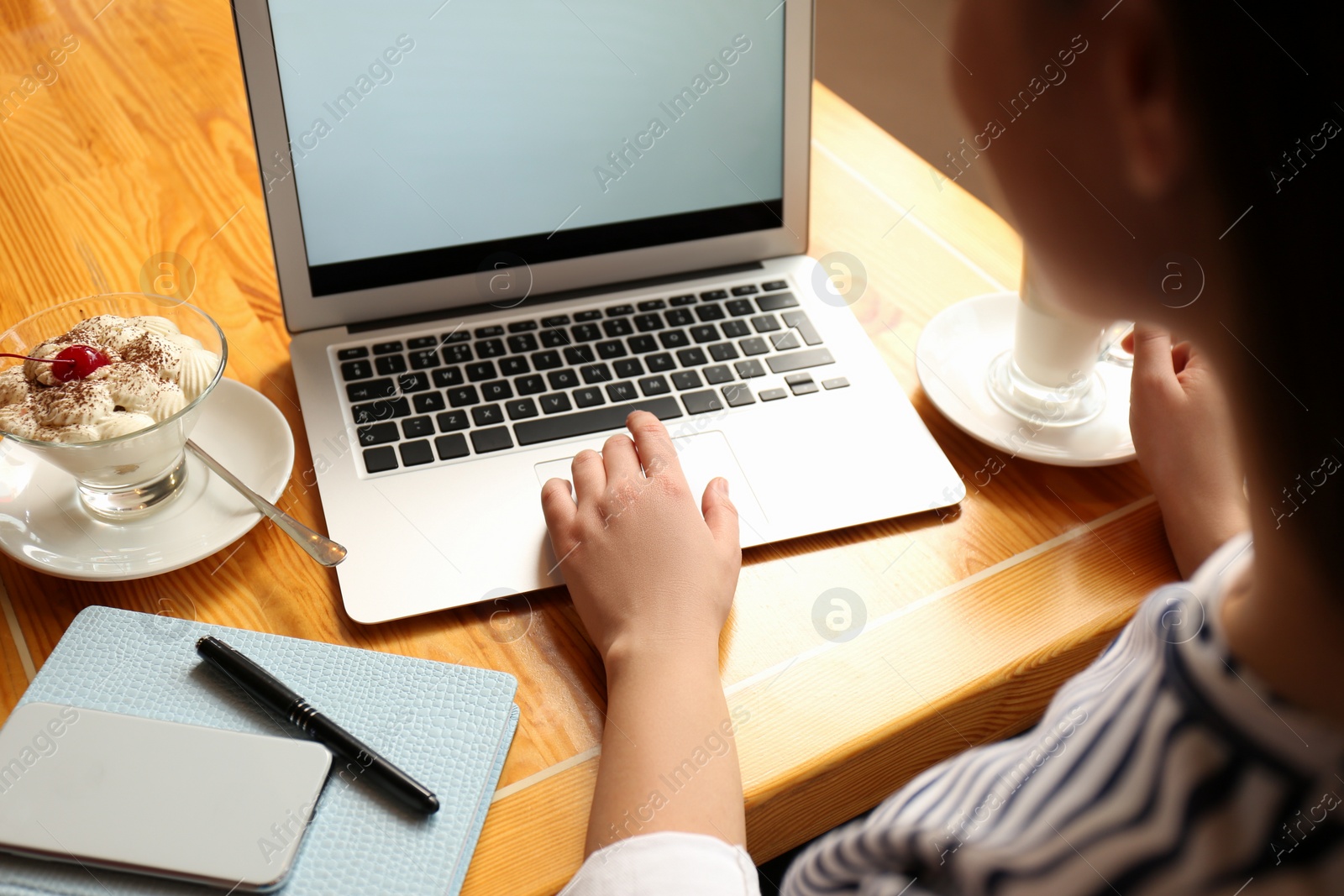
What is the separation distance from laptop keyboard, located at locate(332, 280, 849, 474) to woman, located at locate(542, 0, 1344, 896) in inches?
16.4

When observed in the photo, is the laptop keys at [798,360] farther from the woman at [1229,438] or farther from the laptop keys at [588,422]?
the woman at [1229,438]

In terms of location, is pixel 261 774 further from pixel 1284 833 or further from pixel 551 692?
pixel 1284 833

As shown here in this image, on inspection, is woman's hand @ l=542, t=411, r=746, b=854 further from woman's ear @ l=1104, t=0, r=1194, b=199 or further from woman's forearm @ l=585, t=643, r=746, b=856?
woman's ear @ l=1104, t=0, r=1194, b=199

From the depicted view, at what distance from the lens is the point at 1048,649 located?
0.62 m

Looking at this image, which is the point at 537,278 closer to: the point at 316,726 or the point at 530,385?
the point at 530,385

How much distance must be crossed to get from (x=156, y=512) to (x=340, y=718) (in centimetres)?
23

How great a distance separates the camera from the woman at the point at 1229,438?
0.75ft

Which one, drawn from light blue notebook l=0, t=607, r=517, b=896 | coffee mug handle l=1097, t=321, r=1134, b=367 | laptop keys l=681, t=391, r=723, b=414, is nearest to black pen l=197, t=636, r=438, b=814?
light blue notebook l=0, t=607, r=517, b=896

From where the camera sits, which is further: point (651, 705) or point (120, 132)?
point (120, 132)

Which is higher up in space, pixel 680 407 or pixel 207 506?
pixel 680 407

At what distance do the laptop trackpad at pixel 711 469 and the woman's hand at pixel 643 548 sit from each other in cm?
2

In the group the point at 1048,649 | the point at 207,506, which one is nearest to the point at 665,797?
the point at 1048,649

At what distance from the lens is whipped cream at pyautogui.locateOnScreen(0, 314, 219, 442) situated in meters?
0.60

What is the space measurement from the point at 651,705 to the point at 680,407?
0.94ft
